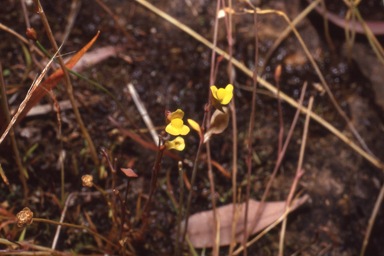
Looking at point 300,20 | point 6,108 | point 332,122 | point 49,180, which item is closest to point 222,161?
point 332,122

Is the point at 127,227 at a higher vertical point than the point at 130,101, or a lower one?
lower

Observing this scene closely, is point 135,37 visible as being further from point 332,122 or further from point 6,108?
point 332,122

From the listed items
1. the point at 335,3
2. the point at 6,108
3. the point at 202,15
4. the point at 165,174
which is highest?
the point at 335,3

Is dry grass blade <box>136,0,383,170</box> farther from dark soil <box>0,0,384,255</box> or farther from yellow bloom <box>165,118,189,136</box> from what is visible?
yellow bloom <box>165,118,189,136</box>

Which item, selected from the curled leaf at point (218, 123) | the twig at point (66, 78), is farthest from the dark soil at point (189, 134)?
the curled leaf at point (218, 123)

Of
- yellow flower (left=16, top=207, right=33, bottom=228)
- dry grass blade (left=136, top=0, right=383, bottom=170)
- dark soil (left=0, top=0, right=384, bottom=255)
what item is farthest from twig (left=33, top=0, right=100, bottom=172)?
dry grass blade (left=136, top=0, right=383, bottom=170)

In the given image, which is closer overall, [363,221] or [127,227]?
[127,227]
